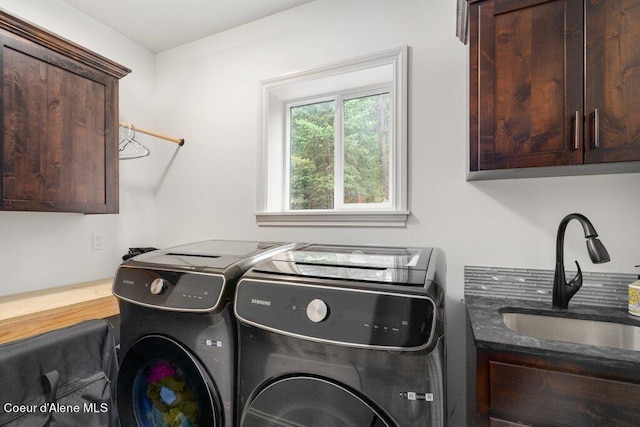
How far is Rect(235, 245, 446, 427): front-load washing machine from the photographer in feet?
2.70

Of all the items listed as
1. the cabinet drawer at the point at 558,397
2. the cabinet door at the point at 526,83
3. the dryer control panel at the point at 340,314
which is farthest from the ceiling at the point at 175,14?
the cabinet drawer at the point at 558,397

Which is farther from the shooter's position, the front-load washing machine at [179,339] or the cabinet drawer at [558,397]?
the front-load washing machine at [179,339]

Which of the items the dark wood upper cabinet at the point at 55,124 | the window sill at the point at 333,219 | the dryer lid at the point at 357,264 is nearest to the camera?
the dryer lid at the point at 357,264

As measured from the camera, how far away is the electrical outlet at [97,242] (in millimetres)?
2137

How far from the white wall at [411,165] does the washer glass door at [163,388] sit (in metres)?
0.98

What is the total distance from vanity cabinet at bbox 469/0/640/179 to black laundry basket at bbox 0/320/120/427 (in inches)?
66.5

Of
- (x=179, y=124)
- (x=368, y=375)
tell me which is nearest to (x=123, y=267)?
(x=368, y=375)

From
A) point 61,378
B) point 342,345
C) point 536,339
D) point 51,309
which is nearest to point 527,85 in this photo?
point 536,339

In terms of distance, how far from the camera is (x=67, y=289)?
73.9 inches

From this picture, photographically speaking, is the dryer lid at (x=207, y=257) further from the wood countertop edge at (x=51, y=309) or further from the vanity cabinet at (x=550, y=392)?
the vanity cabinet at (x=550, y=392)

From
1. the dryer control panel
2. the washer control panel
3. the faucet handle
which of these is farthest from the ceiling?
the faucet handle

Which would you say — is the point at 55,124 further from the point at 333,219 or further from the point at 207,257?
the point at 333,219

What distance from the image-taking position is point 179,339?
1.17m

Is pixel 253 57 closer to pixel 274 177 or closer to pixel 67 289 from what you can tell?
pixel 274 177
